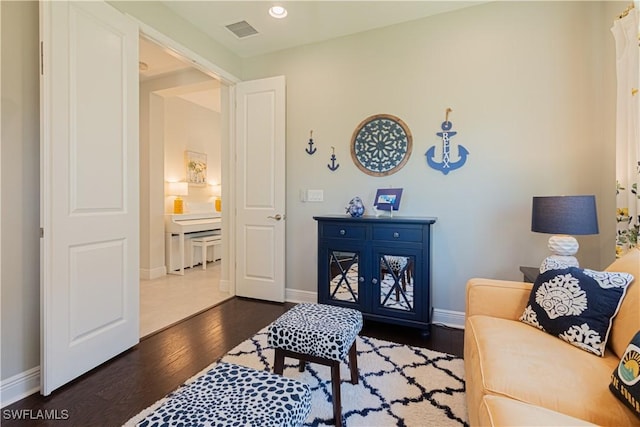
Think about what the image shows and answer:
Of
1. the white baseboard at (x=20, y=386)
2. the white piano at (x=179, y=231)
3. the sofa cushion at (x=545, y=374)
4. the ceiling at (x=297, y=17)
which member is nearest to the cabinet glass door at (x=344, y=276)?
the sofa cushion at (x=545, y=374)

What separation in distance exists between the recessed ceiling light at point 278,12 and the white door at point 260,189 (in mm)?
580

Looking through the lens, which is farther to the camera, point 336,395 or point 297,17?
point 297,17

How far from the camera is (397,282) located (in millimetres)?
2414

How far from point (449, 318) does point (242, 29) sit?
3.27 meters

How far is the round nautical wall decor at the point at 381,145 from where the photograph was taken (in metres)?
2.75

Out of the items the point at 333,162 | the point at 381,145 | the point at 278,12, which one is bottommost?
the point at 333,162

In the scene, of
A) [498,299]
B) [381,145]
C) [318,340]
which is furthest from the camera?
[381,145]

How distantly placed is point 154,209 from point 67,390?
2.89 m

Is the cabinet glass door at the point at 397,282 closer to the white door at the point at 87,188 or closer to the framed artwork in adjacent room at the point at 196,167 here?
the white door at the point at 87,188

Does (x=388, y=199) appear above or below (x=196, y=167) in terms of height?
below

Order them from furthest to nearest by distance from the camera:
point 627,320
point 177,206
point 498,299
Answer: point 177,206
point 498,299
point 627,320

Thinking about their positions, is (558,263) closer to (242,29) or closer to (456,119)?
(456,119)

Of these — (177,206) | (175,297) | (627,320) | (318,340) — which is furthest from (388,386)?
(177,206)

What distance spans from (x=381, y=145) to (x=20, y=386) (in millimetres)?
2972
